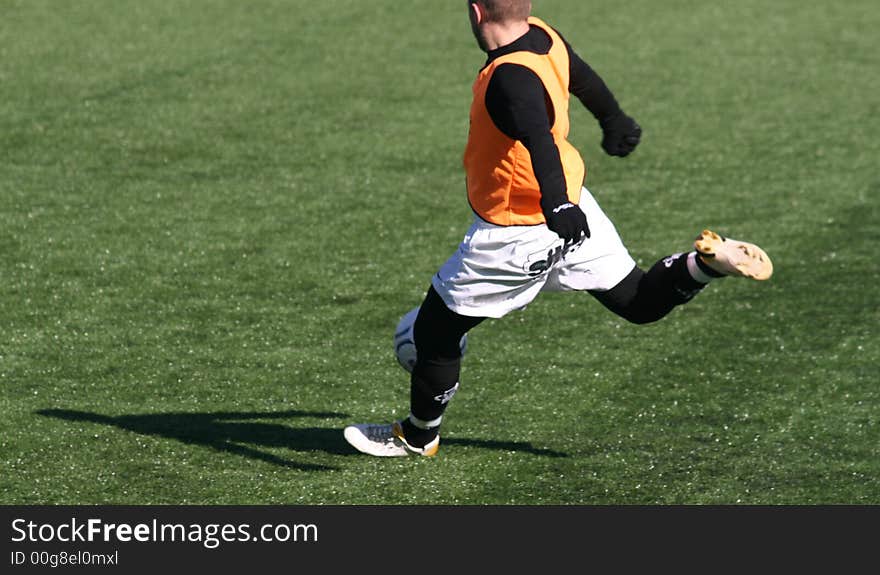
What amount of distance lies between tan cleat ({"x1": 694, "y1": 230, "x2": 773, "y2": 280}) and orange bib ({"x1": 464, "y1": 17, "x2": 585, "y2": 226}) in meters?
0.51

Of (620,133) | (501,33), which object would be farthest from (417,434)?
(501,33)

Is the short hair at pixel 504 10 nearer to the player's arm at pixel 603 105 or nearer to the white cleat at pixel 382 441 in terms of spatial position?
the player's arm at pixel 603 105

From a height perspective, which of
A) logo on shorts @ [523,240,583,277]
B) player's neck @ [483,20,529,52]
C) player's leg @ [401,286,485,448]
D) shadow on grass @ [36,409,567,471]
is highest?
player's neck @ [483,20,529,52]

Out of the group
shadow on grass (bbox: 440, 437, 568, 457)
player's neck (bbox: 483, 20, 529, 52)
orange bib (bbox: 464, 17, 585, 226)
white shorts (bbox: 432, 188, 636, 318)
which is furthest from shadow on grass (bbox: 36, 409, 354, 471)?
player's neck (bbox: 483, 20, 529, 52)

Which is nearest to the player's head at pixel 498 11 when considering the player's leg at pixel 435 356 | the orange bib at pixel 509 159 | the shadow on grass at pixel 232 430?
the orange bib at pixel 509 159

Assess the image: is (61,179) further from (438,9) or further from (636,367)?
(438,9)

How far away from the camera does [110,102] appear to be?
11.9 meters

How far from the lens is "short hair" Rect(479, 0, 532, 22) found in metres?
5.19

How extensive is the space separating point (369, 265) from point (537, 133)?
12.2 ft

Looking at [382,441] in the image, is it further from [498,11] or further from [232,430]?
[498,11]

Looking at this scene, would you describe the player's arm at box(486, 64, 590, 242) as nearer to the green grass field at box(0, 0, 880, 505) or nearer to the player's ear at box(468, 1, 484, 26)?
the player's ear at box(468, 1, 484, 26)

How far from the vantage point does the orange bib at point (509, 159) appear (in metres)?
5.25

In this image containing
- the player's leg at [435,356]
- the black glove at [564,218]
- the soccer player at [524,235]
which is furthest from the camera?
the player's leg at [435,356]

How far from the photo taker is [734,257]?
5363 mm
